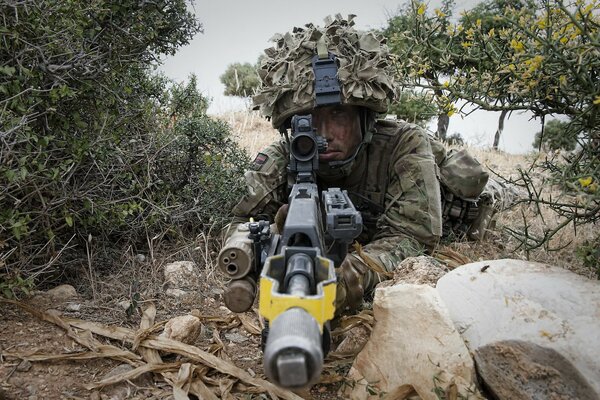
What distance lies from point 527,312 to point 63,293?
284 centimetres

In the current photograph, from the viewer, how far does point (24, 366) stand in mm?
2473

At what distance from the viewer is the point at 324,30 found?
12.2 feet

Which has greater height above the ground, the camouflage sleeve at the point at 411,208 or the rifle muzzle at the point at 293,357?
the camouflage sleeve at the point at 411,208

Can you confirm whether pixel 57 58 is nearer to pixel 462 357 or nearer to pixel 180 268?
pixel 180 268

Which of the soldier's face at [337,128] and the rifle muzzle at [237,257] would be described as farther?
the soldier's face at [337,128]

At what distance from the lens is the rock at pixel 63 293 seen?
3201 mm

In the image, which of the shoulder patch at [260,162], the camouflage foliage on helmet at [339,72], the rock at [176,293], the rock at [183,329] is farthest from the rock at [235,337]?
the camouflage foliage on helmet at [339,72]

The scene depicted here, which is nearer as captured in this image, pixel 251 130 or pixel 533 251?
pixel 533 251

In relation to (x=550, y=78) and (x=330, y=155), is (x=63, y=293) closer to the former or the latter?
(x=330, y=155)

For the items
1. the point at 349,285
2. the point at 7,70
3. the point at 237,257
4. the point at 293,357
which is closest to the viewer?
the point at 293,357

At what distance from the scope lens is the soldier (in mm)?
623

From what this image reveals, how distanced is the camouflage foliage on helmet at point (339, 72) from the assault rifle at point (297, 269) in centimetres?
68

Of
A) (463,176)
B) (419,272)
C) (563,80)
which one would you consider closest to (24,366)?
(419,272)

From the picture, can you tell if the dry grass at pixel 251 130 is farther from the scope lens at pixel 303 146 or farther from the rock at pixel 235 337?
the scope lens at pixel 303 146
